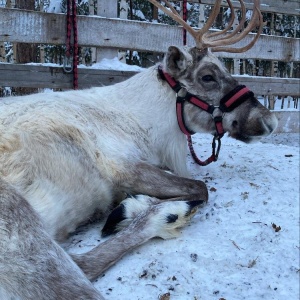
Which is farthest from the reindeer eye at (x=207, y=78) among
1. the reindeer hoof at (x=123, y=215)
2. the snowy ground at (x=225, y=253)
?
the reindeer hoof at (x=123, y=215)

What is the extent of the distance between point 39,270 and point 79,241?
0.81 m

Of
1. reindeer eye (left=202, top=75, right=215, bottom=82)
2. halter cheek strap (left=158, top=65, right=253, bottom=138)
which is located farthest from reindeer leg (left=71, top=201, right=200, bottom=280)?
reindeer eye (left=202, top=75, right=215, bottom=82)

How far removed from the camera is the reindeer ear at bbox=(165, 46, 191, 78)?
3334mm

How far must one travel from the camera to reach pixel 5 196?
209 cm

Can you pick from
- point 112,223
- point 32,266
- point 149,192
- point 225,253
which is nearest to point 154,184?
point 149,192

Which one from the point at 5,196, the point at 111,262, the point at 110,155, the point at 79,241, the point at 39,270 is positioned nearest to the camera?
the point at 39,270

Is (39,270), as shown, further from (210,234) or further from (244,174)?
(244,174)

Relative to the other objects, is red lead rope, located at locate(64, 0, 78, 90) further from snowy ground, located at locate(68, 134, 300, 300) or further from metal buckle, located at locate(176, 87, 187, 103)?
snowy ground, located at locate(68, 134, 300, 300)

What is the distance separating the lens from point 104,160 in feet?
9.43

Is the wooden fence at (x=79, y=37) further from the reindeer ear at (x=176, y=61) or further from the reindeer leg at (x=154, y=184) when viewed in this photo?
the reindeer leg at (x=154, y=184)

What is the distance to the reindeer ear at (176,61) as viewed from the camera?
3.33 m

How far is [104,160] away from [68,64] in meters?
2.54

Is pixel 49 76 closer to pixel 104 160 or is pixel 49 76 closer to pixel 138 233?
pixel 104 160

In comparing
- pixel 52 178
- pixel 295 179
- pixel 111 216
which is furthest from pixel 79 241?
pixel 295 179
